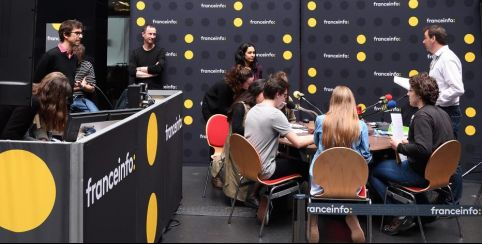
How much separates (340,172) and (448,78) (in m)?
2.07

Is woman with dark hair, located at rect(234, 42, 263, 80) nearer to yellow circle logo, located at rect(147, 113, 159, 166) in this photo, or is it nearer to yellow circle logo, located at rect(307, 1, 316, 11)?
yellow circle logo, located at rect(307, 1, 316, 11)

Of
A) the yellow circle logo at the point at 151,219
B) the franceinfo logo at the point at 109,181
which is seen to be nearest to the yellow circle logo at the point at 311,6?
the yellow circle logo at the point at 151,219

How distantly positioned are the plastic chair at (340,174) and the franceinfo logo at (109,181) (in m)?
1.34

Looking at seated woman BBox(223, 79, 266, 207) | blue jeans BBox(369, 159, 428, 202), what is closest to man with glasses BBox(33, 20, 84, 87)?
seated woman BBox(223, 79, 266, 207)

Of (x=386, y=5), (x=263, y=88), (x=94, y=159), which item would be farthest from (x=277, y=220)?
(x=386, y=5)

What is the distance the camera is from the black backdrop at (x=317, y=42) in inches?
247

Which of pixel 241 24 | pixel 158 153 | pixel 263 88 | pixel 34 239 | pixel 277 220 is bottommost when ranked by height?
pixel 277 220

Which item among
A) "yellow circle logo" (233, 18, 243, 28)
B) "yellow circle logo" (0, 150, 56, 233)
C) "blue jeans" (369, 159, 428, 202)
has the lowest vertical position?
"blue jeans" (369, 159, 428, 202)

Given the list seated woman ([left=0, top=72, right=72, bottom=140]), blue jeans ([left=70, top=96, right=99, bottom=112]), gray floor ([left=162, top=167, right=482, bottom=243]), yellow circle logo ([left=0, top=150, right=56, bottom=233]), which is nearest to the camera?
yellow circle logo ([left=0, top=150, right=56, bottom=233])

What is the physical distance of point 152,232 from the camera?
3.44m

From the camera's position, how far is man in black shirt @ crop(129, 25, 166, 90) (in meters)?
6.52

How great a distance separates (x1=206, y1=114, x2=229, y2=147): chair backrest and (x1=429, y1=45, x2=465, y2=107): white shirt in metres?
2.05

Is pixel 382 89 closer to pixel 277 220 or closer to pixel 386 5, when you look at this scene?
pixel 386 5

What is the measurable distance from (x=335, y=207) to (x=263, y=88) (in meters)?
2.07
